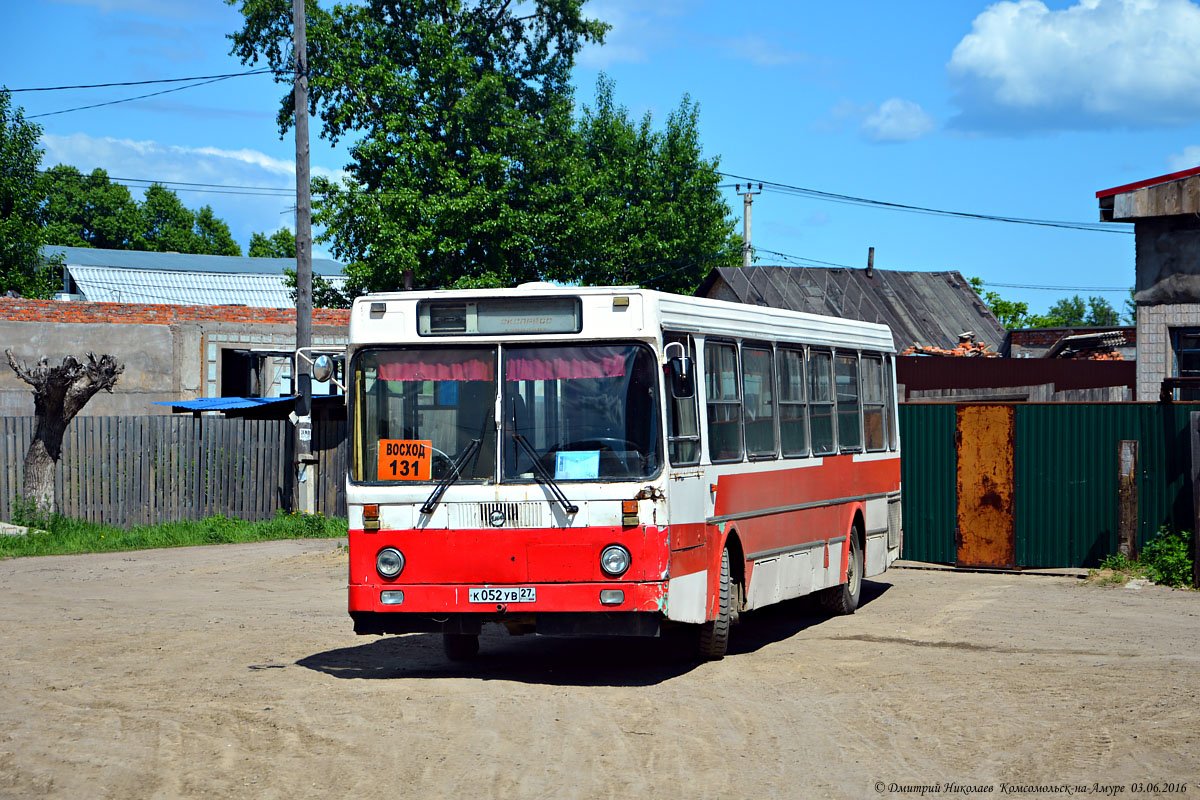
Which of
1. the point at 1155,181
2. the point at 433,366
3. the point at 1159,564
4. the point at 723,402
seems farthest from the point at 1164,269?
the point at 433,366

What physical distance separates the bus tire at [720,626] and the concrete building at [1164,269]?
13.0m

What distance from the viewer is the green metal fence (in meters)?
16.7

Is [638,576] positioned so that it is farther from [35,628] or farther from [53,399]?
[53,399]

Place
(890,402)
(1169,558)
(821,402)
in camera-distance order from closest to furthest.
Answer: (821,402)
(890,402)
(1169,558)

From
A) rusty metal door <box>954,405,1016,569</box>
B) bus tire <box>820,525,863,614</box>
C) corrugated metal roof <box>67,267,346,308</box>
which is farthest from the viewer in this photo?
corrugated metal roof <box>67,267,346,308</box>

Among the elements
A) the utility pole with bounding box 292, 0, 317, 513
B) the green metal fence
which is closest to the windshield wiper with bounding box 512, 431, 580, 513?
the green metal fence

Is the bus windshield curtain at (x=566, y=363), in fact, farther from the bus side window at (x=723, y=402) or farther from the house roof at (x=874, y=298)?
the house roof at (x=874, y=298)

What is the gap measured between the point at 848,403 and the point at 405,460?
19.3 feet

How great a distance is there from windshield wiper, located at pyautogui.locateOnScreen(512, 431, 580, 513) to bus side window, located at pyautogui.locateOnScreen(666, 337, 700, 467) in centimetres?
80

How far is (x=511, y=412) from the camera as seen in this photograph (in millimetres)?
9758

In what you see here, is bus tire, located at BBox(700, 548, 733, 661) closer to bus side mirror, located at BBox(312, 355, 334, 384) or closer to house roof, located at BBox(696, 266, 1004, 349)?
bus side mirror, located at BBox(312, 355, 334, 384)

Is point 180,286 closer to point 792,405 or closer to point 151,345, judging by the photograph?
point 151,345

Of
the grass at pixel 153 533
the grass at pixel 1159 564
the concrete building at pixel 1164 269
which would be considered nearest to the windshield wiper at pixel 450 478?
the grass at pixel 1159 564

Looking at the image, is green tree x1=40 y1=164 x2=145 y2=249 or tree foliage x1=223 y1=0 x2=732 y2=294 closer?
tree foliage x1=223 y1=0 x2=732 y2=294
